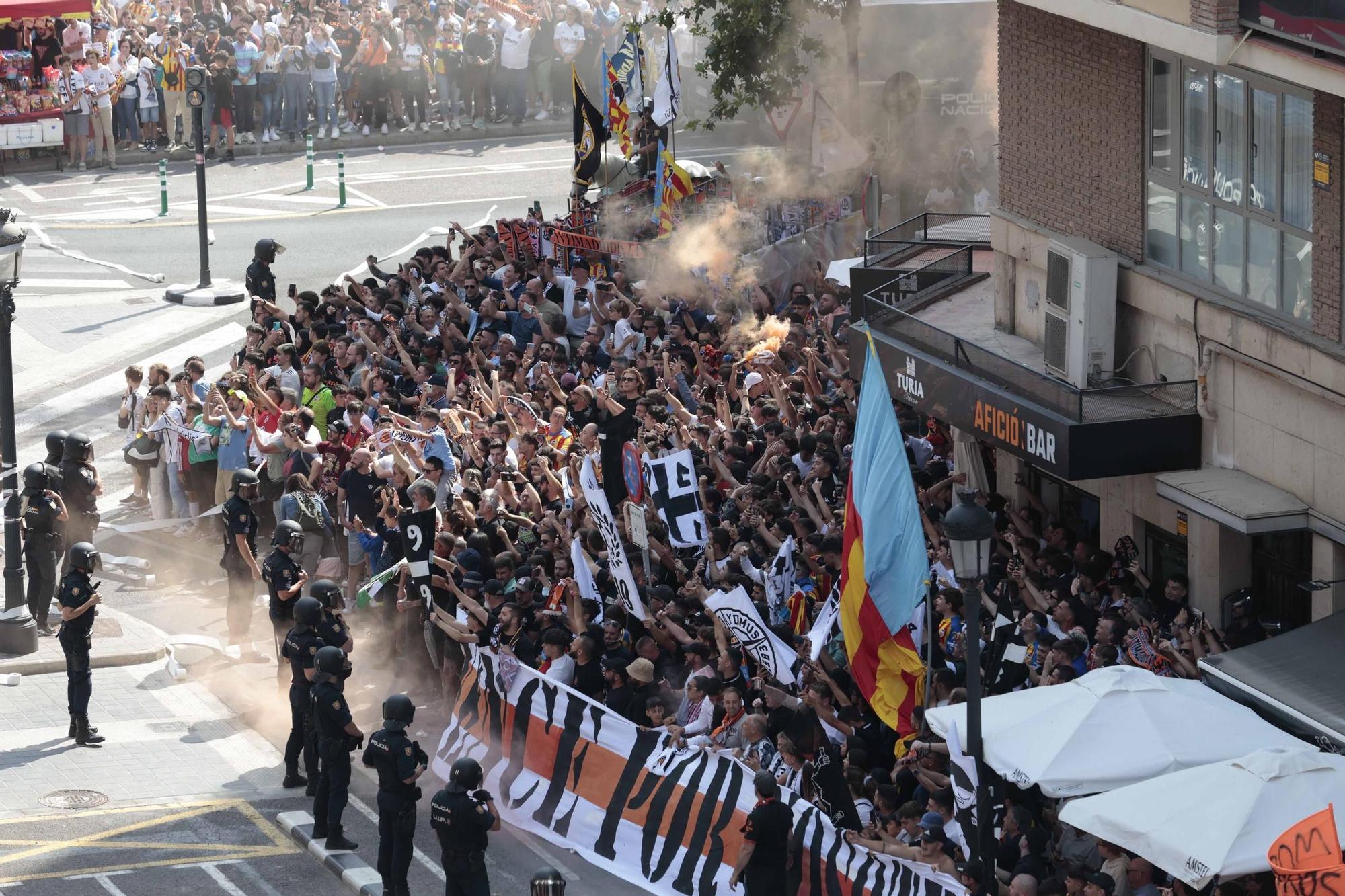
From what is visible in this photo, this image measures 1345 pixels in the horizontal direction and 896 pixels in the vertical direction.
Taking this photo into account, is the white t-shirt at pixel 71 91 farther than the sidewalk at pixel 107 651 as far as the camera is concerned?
Yes

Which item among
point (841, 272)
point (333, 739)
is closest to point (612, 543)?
point (333, 739)

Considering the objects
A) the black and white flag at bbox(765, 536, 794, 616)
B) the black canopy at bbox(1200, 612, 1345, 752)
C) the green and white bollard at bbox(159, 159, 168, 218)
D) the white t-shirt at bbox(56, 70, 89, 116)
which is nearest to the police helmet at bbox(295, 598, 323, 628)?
the black and white flag at bbox(765, 536, 794, 616)

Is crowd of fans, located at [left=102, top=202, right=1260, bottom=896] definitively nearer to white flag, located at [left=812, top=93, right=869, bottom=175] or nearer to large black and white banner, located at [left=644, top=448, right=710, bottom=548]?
large black and white banner, located at [left=644, top=448, right=710, bottom=548]

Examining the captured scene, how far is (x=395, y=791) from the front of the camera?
13469mm

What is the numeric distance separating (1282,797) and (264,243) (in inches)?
727

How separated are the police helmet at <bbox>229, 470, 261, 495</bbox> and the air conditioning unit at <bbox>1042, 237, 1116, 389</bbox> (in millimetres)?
7062

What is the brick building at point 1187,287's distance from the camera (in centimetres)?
1356

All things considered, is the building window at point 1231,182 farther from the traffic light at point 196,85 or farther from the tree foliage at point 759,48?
the traffic light at point 196,85

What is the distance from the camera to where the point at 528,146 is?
3903 cm

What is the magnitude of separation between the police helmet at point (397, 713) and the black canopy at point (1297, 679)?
5055mm

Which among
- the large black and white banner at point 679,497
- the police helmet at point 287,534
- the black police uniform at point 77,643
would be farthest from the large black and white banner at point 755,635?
the black police uniform at point 77,643

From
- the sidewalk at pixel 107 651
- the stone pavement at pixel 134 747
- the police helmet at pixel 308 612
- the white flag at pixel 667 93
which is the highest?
the white flag at pixel 667 93

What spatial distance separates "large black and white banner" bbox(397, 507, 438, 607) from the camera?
16.6m

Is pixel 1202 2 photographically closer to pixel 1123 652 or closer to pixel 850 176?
pixel 1123 652
